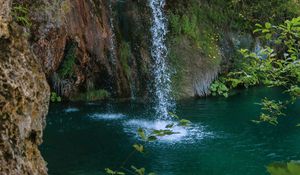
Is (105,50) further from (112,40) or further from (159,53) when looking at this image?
(159,53)

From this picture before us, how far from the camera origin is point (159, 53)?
49.4 ft

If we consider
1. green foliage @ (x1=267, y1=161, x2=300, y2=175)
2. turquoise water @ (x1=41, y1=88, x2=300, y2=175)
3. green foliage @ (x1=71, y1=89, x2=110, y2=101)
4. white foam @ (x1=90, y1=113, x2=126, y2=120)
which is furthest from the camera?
green foliage @ (x1=71, y1=89, x2=110, y2=101)

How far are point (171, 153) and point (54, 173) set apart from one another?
252 cm

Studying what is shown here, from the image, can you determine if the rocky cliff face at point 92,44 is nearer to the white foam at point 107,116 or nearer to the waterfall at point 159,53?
the waterfall at point 159,53

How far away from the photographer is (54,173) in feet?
24.8

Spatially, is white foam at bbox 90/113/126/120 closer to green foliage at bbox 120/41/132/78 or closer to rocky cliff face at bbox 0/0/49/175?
green foliage at bbox 120/41/132/78

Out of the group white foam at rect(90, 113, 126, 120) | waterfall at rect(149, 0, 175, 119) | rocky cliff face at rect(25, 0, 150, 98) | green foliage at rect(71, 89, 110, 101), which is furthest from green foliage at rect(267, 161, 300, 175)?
waterfall at rect(149, 0, 175, 119)

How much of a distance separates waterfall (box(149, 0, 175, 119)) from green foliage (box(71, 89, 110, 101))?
181 cm

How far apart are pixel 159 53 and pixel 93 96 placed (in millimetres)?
2854

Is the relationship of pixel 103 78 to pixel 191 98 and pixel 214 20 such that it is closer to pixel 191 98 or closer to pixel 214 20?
pixel 191 98

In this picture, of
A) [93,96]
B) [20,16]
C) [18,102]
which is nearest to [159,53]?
[93,96]

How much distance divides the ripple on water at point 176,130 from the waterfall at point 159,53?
8.85ft

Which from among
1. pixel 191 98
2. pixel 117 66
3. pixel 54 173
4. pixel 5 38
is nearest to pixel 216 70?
pixel 191 98

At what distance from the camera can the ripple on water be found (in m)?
9.88
